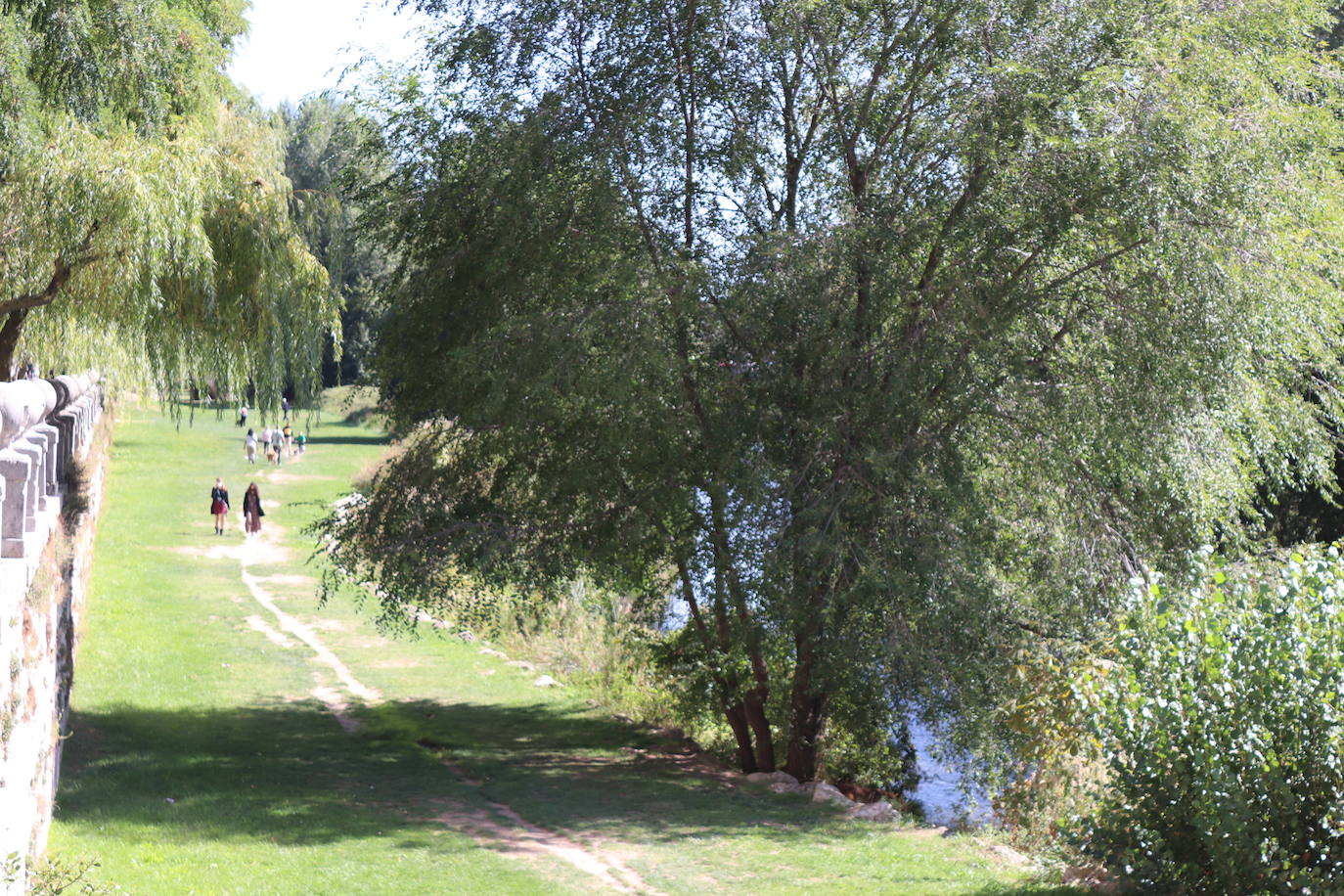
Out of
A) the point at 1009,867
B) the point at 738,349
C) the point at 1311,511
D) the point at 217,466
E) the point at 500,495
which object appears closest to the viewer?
the point at 1009,867

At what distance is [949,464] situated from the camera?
457 inches

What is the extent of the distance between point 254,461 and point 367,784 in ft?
92.2

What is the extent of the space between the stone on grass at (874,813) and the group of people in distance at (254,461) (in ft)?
52.4

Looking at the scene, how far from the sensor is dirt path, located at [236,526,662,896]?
9.48 metres

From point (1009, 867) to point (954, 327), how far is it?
4.65m

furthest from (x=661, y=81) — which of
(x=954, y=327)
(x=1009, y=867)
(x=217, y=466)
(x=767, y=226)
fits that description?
(x=217, y=466)

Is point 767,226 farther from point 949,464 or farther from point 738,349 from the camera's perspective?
point 949,464

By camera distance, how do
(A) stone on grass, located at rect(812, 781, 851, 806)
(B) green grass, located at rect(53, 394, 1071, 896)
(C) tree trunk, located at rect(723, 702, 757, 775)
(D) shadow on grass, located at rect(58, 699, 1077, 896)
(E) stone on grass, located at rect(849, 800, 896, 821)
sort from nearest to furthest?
(B) green grass, located at rect(53, 394, 1071, 896)
(D) shadow on grass, located at rect(58, 699, 1077, 896)
(E) stone on grass, located at rect(849, 800, 896, 821)
(A) stone on grass, located at rect(812, 781, 851, 806)
(C) tree trunk, located at rect(723, 702, 757, 775)

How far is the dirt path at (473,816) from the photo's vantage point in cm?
948

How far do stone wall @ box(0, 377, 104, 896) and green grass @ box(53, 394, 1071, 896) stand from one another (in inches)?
29.0

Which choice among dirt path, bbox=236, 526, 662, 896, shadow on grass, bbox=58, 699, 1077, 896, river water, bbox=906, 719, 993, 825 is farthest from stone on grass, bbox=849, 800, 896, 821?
dirt path, bbox=236, 526, 662, 896

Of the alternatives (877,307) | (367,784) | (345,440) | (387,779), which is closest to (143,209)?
(367,784)

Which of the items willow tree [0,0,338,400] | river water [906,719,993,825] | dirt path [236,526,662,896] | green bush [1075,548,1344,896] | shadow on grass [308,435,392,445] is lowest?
river water [906,719,993,825]

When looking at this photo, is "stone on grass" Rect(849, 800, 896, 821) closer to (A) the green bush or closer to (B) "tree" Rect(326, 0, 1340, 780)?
(B) "tree" Rect(326, 0, 1340, 780)
